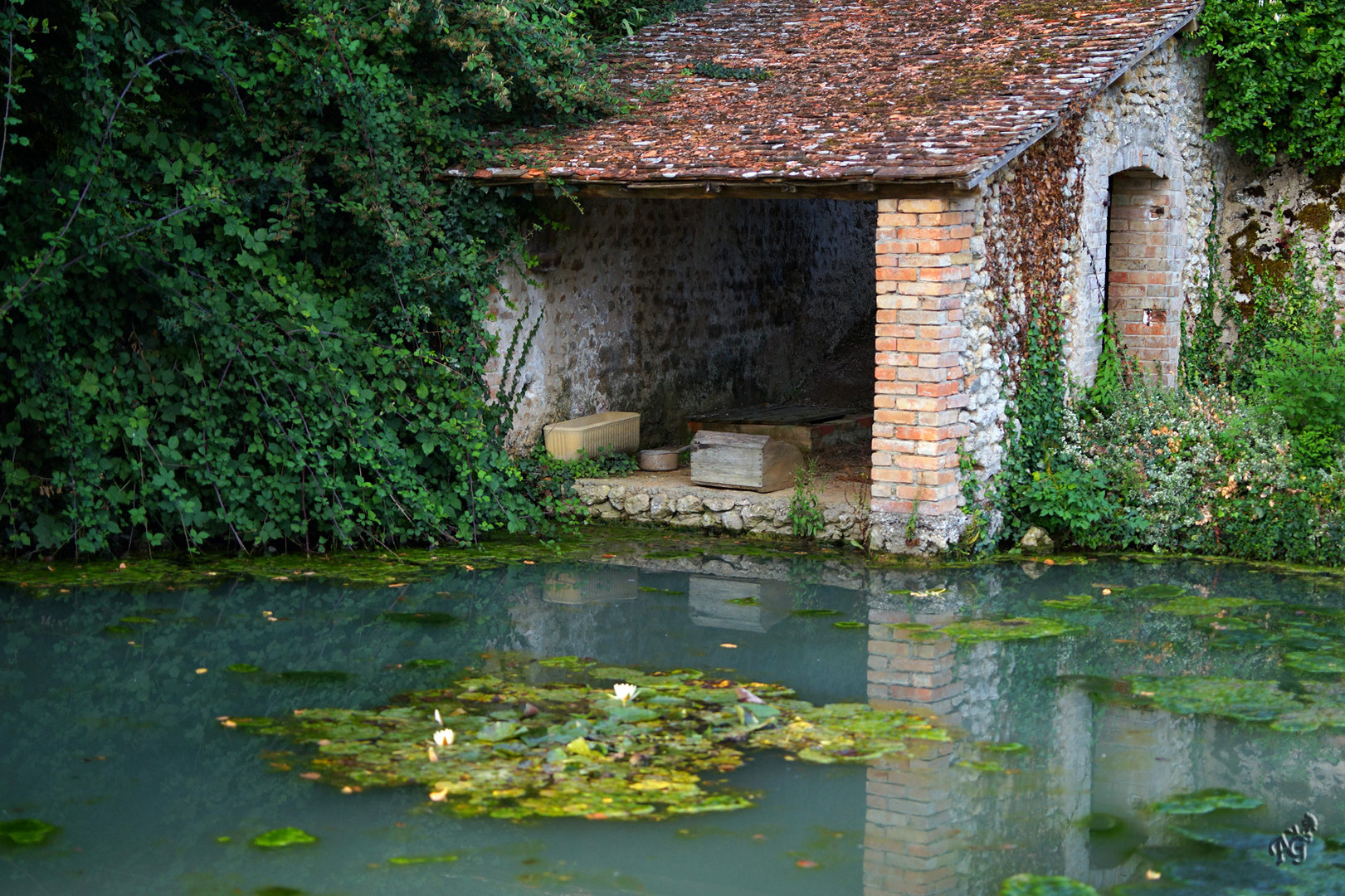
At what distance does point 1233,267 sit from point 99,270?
929 centimetres

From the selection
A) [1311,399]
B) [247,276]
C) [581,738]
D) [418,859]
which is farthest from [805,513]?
[418,859]

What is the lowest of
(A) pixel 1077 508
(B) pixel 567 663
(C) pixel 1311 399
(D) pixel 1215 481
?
(B) pixel 567 663

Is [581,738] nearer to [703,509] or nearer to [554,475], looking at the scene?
[703,509]

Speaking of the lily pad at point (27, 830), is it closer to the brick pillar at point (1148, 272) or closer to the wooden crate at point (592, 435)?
the wooden crate at point (592, 435)

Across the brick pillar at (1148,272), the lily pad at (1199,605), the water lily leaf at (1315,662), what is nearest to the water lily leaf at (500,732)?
the water lily leaf at (1315,662)

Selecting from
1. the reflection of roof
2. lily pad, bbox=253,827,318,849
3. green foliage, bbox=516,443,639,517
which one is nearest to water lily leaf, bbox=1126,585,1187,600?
the reflection of roof

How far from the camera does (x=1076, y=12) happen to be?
34.8ft

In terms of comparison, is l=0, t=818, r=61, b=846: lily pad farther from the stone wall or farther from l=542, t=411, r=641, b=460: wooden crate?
l=542, t=411, r=641, b=460: wooden crate

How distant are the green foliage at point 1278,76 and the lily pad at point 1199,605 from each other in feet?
17.6

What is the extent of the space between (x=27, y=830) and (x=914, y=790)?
308 cm

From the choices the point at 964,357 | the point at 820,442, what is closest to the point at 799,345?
the point at 820,442

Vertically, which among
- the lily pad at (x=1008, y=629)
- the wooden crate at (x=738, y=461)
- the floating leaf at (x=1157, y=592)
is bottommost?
the lily pad at (x=1008, y=629)

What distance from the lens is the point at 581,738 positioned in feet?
17.9

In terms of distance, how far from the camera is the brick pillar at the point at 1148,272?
11.2 metres
